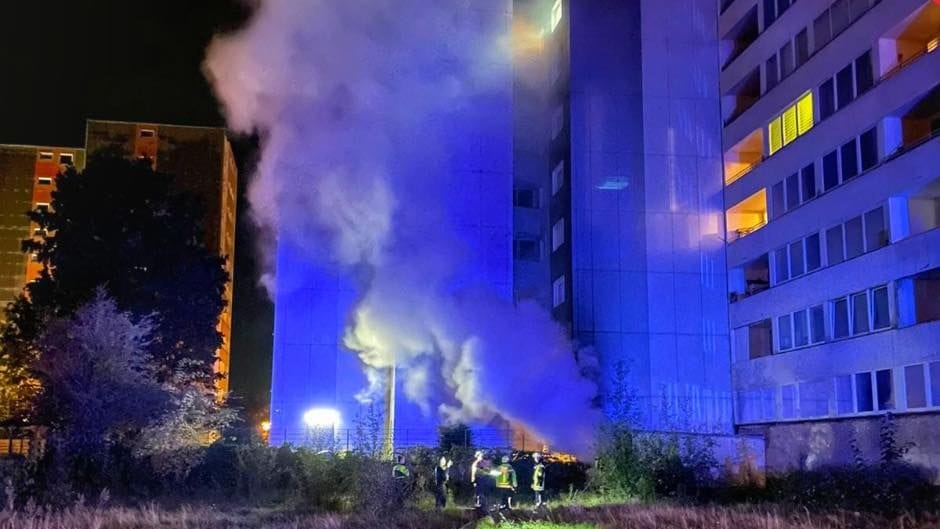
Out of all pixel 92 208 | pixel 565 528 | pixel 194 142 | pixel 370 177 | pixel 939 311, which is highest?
pixel 194 142

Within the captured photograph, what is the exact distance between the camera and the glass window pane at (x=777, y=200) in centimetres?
3725

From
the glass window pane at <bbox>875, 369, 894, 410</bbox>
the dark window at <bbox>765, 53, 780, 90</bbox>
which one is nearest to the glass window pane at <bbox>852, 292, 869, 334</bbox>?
the glass window pane at <bbox>875, 369, 894, 410</bbox>

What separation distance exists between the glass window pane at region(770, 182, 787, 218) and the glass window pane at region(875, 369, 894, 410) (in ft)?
29.3

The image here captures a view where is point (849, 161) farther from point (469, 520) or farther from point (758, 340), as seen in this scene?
point (469, 520)

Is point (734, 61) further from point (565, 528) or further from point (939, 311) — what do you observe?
point (565, 528)

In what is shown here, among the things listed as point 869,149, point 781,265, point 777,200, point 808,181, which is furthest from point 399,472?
point 777,200

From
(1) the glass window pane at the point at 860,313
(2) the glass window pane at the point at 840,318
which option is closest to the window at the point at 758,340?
(2) the glass window pane at the point at 840,318

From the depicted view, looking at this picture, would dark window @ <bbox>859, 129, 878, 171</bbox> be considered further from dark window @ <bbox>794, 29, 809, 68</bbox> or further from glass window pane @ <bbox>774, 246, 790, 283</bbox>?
glass window pane @ <bbox>774, 246, 790, 283</bbox>

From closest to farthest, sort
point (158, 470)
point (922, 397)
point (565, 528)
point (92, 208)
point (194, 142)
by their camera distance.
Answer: point (565, 528) < point (158, 470) < point (922, 397) < point (92, 208) < point (194, 142)

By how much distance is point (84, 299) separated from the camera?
114 ft

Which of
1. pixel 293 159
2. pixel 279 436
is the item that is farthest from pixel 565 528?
pixel 293 159

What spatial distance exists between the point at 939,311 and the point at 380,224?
75.7 ft

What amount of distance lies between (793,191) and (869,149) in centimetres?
515

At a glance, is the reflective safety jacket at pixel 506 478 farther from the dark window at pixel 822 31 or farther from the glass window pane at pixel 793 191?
the dark window at pixel 822 31
